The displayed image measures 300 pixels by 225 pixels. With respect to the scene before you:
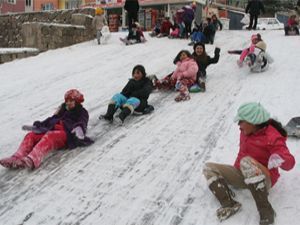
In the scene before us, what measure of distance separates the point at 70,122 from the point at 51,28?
9.68m

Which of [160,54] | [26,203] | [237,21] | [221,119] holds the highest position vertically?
[237,21]

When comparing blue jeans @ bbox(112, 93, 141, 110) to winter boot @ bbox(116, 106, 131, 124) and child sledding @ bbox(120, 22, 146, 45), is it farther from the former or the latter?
child sledding @ bbox(120, 22, 146, 45)

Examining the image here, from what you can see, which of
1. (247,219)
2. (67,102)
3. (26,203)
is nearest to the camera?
(247,219)

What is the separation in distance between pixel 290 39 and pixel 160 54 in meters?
4.51

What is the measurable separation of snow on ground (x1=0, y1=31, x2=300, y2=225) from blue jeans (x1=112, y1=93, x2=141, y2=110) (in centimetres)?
22

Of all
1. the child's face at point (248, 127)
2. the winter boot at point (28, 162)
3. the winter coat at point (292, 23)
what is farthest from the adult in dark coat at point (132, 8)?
the child's face at point (248, 127)

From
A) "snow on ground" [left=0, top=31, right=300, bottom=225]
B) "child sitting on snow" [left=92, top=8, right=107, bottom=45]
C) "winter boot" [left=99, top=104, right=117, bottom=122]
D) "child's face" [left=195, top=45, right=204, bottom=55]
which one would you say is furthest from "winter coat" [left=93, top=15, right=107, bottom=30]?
"winter boot" [left=99, top=104, right=117, bottom=122]

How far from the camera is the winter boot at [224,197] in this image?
10.2ft

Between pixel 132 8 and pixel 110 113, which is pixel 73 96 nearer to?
pixel 110 113

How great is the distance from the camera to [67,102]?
472 centimetres

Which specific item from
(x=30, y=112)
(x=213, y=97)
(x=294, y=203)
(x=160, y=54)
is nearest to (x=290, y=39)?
(x=160, y=54)

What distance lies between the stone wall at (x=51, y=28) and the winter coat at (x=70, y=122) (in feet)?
29.9

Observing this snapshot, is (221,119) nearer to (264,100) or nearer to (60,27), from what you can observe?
(264,100)

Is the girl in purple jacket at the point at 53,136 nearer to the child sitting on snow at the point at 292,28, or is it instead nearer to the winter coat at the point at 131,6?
the winter coat at the point at 131,6
